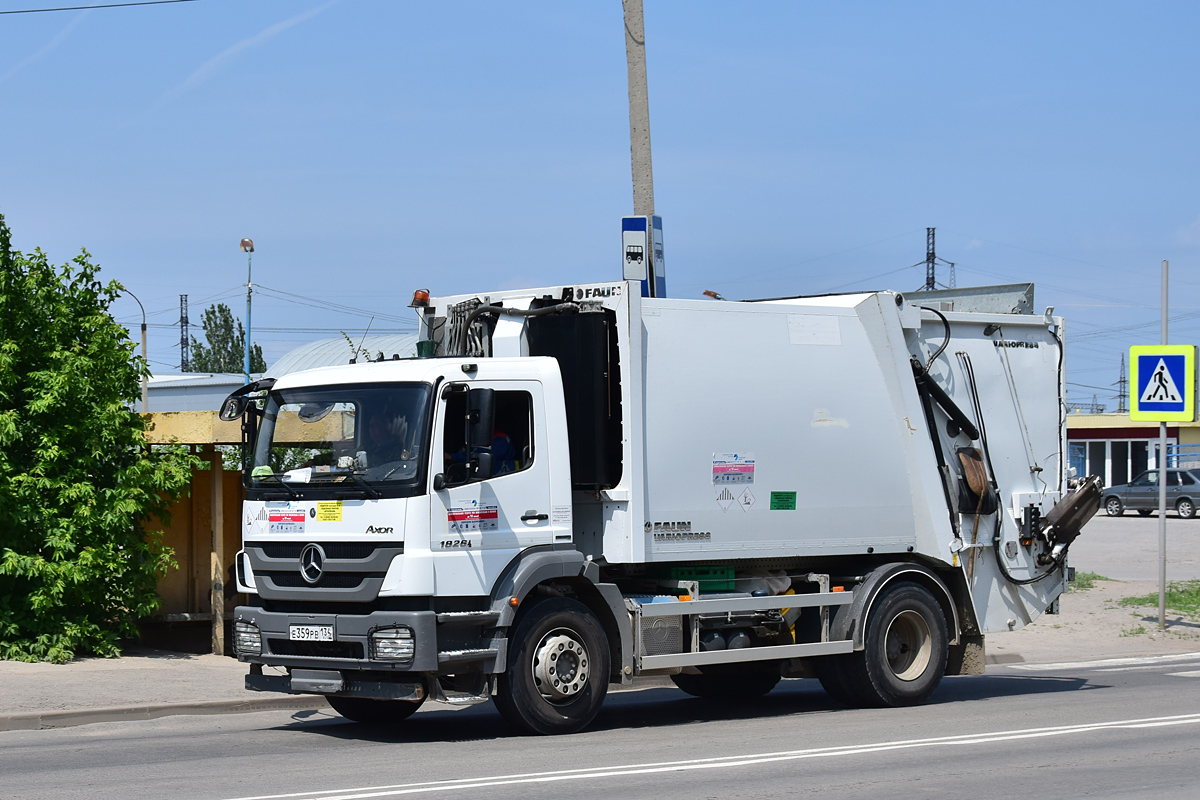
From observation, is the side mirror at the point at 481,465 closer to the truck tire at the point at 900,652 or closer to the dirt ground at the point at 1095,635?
the truck tire at the point at 900,652

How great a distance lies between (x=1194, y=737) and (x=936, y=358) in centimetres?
401

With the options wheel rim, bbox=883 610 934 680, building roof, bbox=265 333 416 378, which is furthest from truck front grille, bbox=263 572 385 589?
building roof, bbox=265 333 416 378

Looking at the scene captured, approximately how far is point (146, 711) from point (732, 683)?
5.30m

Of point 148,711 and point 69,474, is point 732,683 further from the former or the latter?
point 69,474

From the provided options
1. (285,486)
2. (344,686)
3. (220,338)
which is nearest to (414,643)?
(344,686)

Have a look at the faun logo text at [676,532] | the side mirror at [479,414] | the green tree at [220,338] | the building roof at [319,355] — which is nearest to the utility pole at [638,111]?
the faun logo text at [676,532]

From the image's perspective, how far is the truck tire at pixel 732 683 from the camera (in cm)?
1277

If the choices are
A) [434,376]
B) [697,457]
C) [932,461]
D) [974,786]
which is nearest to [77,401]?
[434,376]

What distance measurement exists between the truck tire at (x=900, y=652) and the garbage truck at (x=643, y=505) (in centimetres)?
3

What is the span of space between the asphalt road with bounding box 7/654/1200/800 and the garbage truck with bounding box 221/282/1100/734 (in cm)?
47

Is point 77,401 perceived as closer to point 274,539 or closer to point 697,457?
point 274,539

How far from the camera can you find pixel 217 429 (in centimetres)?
1416

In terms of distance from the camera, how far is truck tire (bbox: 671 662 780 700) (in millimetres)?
12766

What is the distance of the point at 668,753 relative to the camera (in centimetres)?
920
